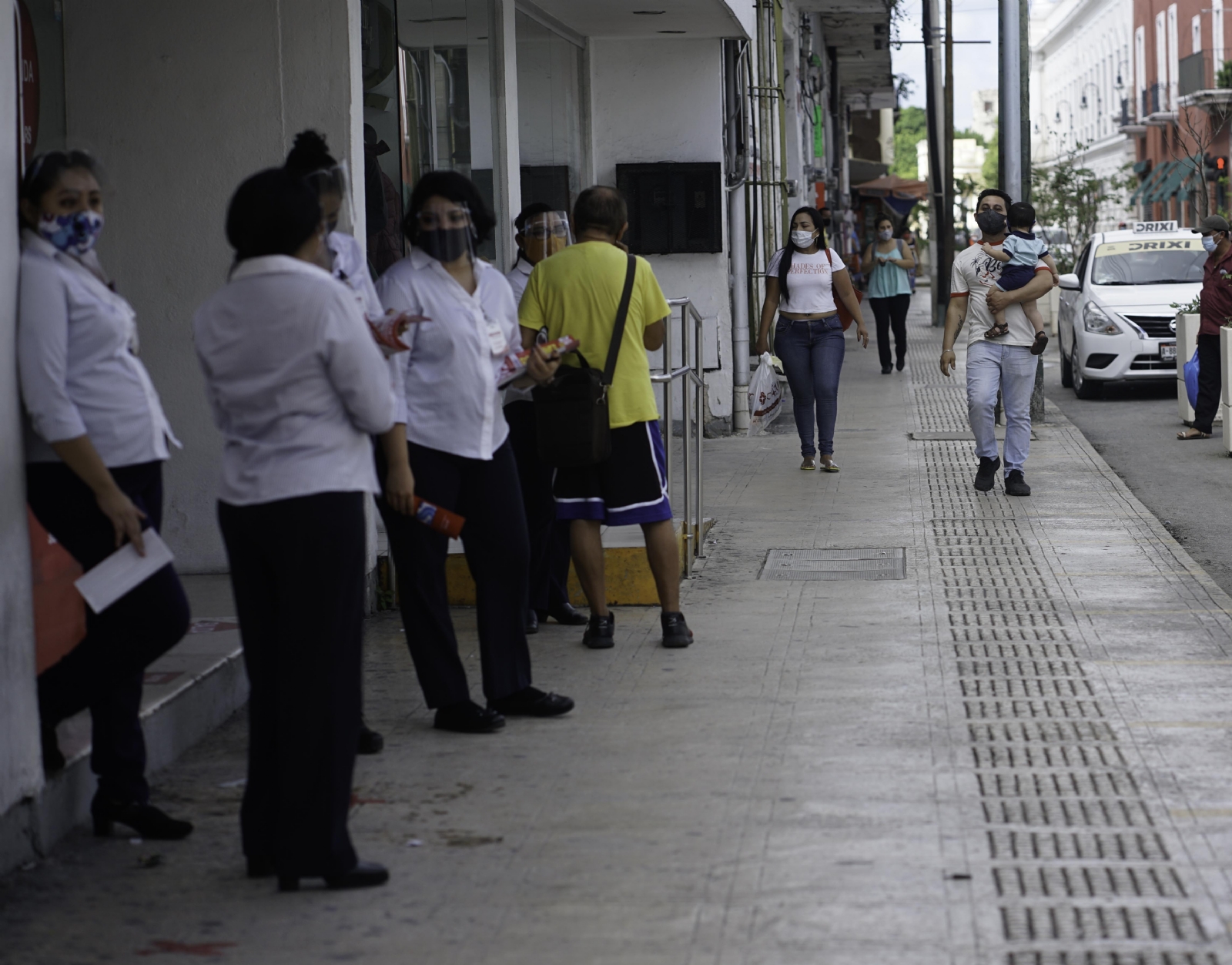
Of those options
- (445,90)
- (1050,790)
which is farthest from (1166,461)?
(1050,790)

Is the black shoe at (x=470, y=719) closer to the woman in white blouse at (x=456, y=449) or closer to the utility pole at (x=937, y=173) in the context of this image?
the woman in white blouse at (x=456, y=449)

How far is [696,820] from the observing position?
461 centimetres

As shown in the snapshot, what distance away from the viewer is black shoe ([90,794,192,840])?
4.57 metres

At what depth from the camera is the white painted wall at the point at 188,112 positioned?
23.6ft

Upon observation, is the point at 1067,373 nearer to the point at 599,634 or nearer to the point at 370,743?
the point at 599,634

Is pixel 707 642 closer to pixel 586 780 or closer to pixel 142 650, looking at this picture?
pixel 586 780

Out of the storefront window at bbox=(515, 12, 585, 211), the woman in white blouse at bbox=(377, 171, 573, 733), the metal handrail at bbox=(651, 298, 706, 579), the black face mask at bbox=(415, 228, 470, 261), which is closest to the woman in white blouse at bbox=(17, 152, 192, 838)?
the woman in white blouse at bbox=(377, 171, 573, 733)

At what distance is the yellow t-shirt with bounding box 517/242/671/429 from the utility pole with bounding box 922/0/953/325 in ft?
76.2

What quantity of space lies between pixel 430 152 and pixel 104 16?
2434 mm

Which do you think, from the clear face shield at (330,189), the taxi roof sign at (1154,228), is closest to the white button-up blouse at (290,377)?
the clear face shield at (330,189)

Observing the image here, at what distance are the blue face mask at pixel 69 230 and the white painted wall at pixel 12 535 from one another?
0.27 feet

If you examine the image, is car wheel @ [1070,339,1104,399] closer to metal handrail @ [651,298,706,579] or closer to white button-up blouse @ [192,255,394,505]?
metal handrail @ [651,298,706,579]

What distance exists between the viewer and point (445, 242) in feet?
17.7

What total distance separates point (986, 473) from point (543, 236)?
4698 mm
